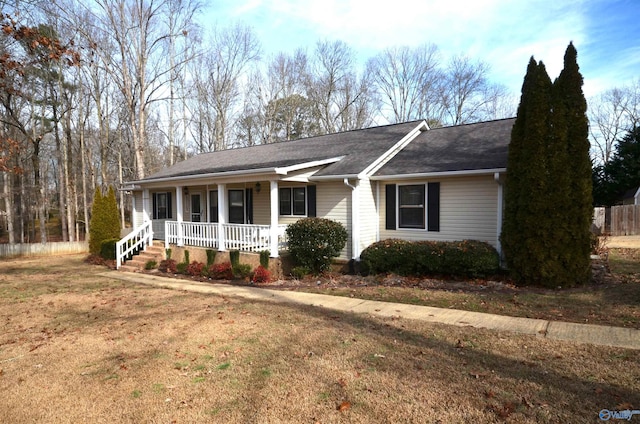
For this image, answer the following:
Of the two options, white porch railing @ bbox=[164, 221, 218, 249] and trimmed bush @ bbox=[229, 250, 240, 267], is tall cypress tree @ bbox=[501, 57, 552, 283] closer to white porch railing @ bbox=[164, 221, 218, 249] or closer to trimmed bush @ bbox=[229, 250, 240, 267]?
trimmed bush @ bbox=[229, 250, 240, 267]

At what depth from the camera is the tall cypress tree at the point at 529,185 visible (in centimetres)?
847

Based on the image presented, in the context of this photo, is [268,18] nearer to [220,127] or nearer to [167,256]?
[167,256]

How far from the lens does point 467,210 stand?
10461 millimetres

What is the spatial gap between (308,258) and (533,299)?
580cm

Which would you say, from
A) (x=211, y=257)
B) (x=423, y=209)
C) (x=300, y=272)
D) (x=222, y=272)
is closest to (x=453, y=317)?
(x=423, y=209)

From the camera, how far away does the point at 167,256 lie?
14.7 m

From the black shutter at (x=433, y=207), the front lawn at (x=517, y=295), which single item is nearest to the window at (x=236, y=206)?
the front lawn at (x=517, y=295)

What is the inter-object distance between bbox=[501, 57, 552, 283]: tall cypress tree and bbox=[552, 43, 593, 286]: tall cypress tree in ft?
0.95

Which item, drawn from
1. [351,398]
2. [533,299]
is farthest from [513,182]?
[351,398]

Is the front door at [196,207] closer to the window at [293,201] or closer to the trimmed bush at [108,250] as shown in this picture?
the trimmed bush at [108,250]

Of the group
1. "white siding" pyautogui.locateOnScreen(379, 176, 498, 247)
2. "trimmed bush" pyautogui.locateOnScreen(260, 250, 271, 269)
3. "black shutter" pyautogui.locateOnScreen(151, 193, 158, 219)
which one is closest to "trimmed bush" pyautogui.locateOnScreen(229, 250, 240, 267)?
"trimmed bush" pyautogui.locateOnScreen(260, 250, 271, 269)

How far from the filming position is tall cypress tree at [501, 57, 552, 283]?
27.8ft

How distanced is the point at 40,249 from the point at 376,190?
18870mm

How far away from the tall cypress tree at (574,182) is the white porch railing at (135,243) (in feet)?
47.6
